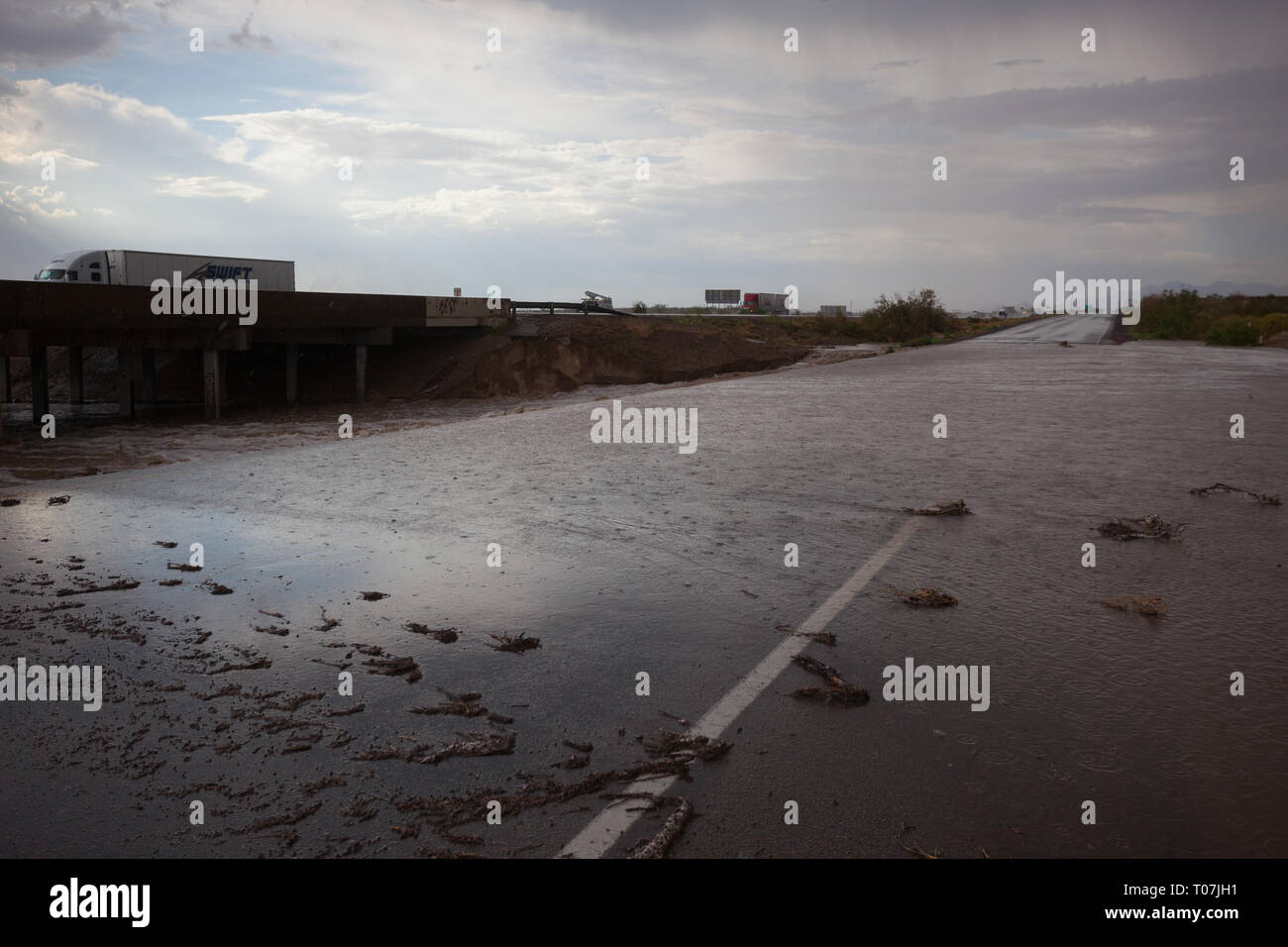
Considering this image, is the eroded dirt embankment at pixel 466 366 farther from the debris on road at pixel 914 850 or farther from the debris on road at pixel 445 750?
the debris on road at pixel 914 850

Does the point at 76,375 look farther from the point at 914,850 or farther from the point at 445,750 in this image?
the point at 914,850

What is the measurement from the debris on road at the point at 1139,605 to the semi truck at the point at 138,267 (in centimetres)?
4296

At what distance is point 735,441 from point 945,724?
9.46 metres

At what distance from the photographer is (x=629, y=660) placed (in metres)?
4.89

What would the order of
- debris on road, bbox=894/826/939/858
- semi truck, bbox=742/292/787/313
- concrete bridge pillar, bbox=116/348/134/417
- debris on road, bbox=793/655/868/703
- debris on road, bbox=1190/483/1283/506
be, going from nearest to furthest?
1. debris on road, bbox=894/826/939/858
2. debris on road, bbox=793/655/868/703
3. debris on road, bbox=1190/483/1283/506
4. concrete bridge pillar, bbox=116/348/134/417
5. semi truck, bbox=742/292/787/313

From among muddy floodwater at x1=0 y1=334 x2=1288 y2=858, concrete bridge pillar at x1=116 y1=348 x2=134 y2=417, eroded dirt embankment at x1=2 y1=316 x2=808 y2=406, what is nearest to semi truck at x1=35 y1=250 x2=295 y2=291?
eroded dirt embankment at x1=2 y1=316 x2=808 y2=406

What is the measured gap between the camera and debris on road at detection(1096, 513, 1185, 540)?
750cm

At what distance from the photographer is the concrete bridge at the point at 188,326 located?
2228 centimetres

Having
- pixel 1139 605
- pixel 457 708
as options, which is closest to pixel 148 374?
pixel 457 708

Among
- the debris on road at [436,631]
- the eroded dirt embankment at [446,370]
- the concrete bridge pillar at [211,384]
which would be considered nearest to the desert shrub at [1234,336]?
the eroded dirt embankment at [446,370]

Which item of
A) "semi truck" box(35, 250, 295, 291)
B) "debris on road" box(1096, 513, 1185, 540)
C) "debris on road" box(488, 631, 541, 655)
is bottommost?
"debris on road" box(488, 631, 541, 655)

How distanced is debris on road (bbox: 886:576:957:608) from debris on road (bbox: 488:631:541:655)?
2406 millimetres

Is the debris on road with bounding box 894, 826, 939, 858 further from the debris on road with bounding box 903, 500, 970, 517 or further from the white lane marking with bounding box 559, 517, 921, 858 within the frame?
the debris on road with bounding box 903, 500, 970, 517
